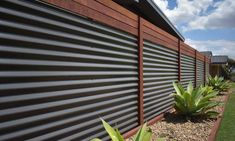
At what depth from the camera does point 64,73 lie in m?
4.08

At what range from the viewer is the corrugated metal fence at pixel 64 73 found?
3215 mm

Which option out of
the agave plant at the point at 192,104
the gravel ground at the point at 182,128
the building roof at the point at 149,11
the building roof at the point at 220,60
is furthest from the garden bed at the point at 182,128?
the building roof at the point at 220,60

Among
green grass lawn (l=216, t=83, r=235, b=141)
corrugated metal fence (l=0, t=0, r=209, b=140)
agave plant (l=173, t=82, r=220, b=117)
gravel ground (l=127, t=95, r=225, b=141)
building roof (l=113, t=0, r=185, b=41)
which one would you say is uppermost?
building roof (l=113, t=0, r=185, b=41)

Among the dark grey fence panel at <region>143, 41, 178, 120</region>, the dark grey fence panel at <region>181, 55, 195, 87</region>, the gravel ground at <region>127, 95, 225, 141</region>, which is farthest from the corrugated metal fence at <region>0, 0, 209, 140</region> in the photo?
the dark grey fence panel at <region>181, 55, 195, 87</region>

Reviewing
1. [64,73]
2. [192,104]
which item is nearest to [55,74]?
[64,73]

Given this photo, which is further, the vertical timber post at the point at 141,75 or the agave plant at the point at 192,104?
the agave plant at the point at 192,104

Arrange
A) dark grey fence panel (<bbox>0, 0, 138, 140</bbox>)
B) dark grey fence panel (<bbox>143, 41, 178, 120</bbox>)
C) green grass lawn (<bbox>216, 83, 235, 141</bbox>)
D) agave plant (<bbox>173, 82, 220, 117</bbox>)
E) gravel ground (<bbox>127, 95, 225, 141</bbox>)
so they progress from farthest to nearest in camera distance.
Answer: agave plant (<bbox>173, 82, 220, 117</bbox>)
dark grey fence panel (<bbox>143, 41, 178, 120</bbox>)
green grass lawn (<bbox>216, 83, 235, 141</bbox>)
gravel ground (<bbox>127, 95, 225, 141</bbox>)
dark grey fence panel (<bbox>0, 0, 138, 140</bbox>)

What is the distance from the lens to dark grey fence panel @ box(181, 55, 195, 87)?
12.3m

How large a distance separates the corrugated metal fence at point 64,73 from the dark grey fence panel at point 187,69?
5323mm

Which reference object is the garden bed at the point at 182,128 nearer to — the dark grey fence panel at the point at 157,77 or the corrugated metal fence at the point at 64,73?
the dark grey fence panel at the point at 157,77

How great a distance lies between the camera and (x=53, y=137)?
12.7 feet

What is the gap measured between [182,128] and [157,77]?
1549 mm

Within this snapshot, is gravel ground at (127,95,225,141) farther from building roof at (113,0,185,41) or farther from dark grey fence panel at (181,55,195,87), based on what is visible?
dark grey fence panel at (181,55,195,87)

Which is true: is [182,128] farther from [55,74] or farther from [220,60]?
[220,60]
